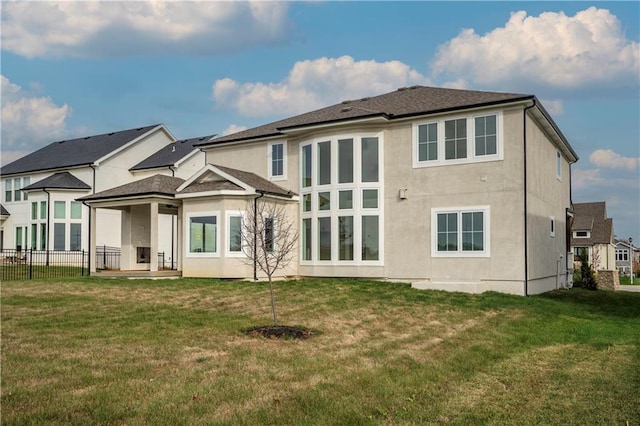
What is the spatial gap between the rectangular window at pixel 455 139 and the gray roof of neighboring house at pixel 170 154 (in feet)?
57.9

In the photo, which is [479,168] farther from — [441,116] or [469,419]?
[469,419]

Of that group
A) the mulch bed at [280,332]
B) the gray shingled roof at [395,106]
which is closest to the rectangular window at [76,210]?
the gray shingled roof at [395,106]

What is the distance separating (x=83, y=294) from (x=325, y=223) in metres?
8.77

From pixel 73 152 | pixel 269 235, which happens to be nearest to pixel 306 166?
pixel 269 235

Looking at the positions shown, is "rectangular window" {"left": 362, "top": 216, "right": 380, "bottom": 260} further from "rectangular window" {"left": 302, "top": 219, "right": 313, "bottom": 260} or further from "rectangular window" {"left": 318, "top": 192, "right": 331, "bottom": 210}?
"rectangular window" {"left": 302, "top": 219, "right": 313, "bottom": 260}

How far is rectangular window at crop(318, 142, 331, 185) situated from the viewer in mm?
20328

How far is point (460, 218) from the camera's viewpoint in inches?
719

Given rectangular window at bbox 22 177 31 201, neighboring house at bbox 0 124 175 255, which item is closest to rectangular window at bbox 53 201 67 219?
neighboring house at bbox 0 124 175 255

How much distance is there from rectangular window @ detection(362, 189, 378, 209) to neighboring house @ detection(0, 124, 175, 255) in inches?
699

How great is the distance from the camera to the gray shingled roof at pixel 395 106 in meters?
18.3

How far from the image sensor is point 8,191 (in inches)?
1411

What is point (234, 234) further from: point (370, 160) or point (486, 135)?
point (486, 135)

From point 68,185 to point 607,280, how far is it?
30.0 meters

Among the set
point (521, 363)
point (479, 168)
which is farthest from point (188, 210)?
point (521, 363)
